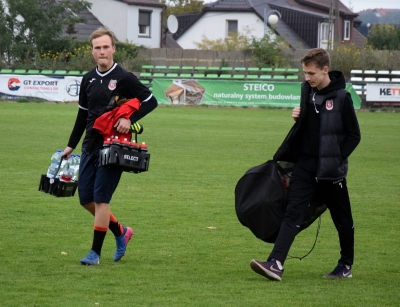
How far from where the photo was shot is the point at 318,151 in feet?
22.0

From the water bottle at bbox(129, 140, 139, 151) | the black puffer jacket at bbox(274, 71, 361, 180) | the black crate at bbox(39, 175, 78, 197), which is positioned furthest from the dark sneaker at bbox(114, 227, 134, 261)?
the black puffer jacket at bbox(274, 71, 361, 180)

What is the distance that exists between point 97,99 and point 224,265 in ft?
6.15

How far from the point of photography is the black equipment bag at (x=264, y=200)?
677 centimetres

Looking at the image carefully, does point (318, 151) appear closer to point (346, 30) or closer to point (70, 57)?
point (70, 57)

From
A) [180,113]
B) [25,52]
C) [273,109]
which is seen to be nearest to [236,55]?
[25,52]

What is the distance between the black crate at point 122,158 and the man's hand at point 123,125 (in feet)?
0.52

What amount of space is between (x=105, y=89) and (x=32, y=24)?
139 feet

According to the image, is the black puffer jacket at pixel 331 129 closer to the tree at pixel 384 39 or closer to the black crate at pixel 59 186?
the black crate at pixel 59 186

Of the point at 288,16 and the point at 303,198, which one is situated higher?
the point at 288,16

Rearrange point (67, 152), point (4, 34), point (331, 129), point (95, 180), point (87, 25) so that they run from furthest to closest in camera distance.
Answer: point (87, 25) → point (4, 34) → point (67, 152) → point (95, 180) → point (331, 129)

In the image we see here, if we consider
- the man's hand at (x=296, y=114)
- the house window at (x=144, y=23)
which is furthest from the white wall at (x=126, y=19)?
the man's hand at (x=296, y=114)

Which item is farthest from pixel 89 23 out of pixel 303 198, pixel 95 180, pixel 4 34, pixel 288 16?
pixel 303 198

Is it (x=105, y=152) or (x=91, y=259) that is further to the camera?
(x=91, y=259)

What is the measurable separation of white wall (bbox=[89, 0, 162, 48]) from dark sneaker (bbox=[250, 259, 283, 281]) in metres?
54.1
